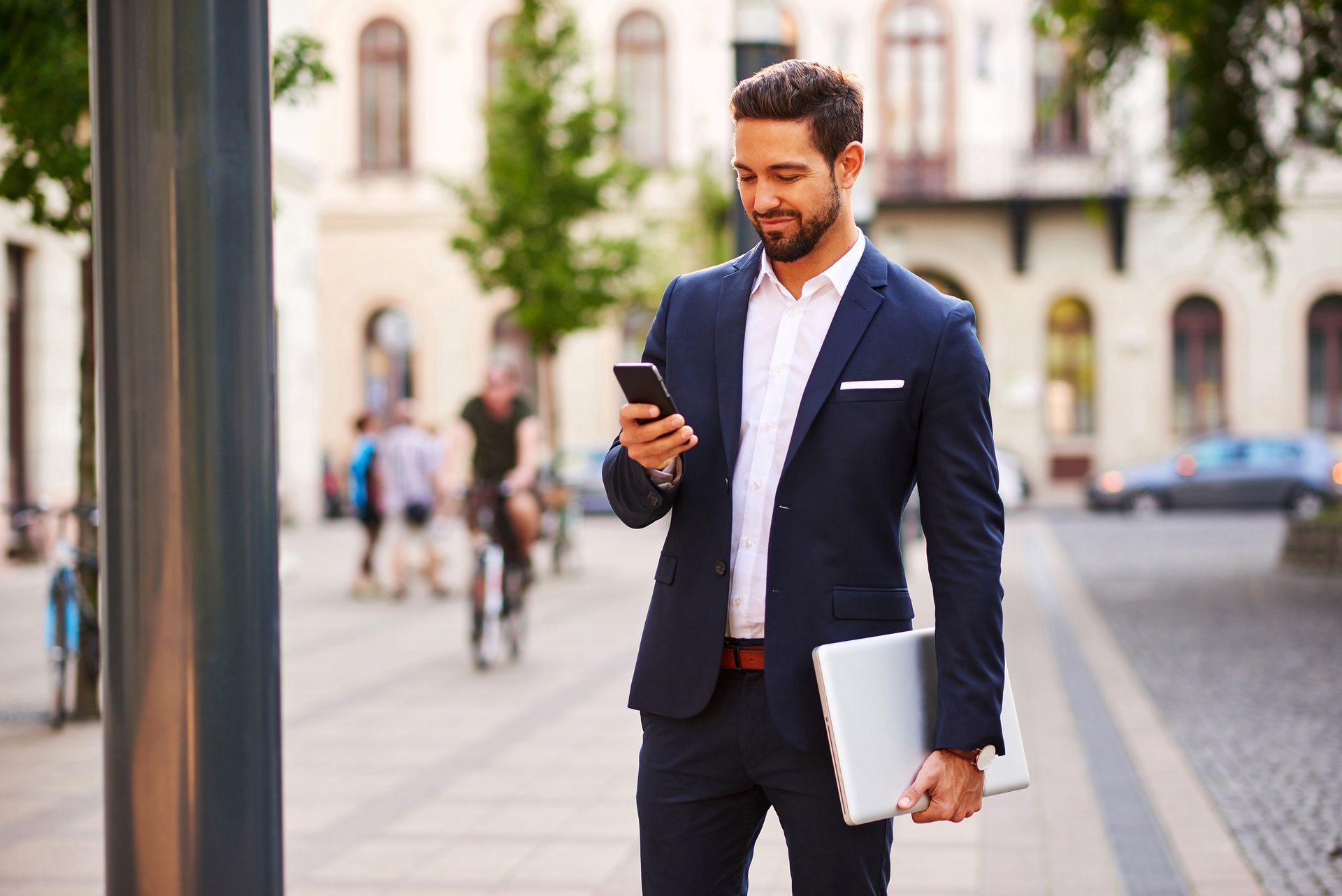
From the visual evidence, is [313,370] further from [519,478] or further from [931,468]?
[931,468]

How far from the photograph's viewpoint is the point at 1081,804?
6.38 m

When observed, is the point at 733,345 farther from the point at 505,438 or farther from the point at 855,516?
the point at 505,438

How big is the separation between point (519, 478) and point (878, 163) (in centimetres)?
2494

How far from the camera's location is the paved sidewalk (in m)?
5.29

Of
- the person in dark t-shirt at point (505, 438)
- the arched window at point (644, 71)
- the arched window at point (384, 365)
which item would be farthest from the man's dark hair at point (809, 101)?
the arched window at point (384, 365)

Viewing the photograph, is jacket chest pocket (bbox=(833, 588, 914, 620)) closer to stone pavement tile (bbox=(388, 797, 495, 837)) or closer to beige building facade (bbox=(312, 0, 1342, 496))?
stone pavement tile (bbox=(388, 797, 495, 837))

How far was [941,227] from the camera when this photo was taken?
33.1m

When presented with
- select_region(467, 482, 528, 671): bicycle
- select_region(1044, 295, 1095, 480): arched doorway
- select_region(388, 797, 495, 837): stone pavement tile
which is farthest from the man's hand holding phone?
select_region(1044, 295, 1095, 480): arched doorway

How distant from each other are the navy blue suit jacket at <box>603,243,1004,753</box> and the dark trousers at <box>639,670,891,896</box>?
5 cm

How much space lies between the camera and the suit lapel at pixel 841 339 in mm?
2559

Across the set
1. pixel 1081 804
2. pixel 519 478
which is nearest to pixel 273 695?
pixel 1081 804

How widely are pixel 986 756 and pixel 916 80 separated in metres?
32.0

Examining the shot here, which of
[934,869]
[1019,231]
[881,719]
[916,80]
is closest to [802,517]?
[881,719]

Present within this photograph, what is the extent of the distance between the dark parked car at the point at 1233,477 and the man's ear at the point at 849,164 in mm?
26760
